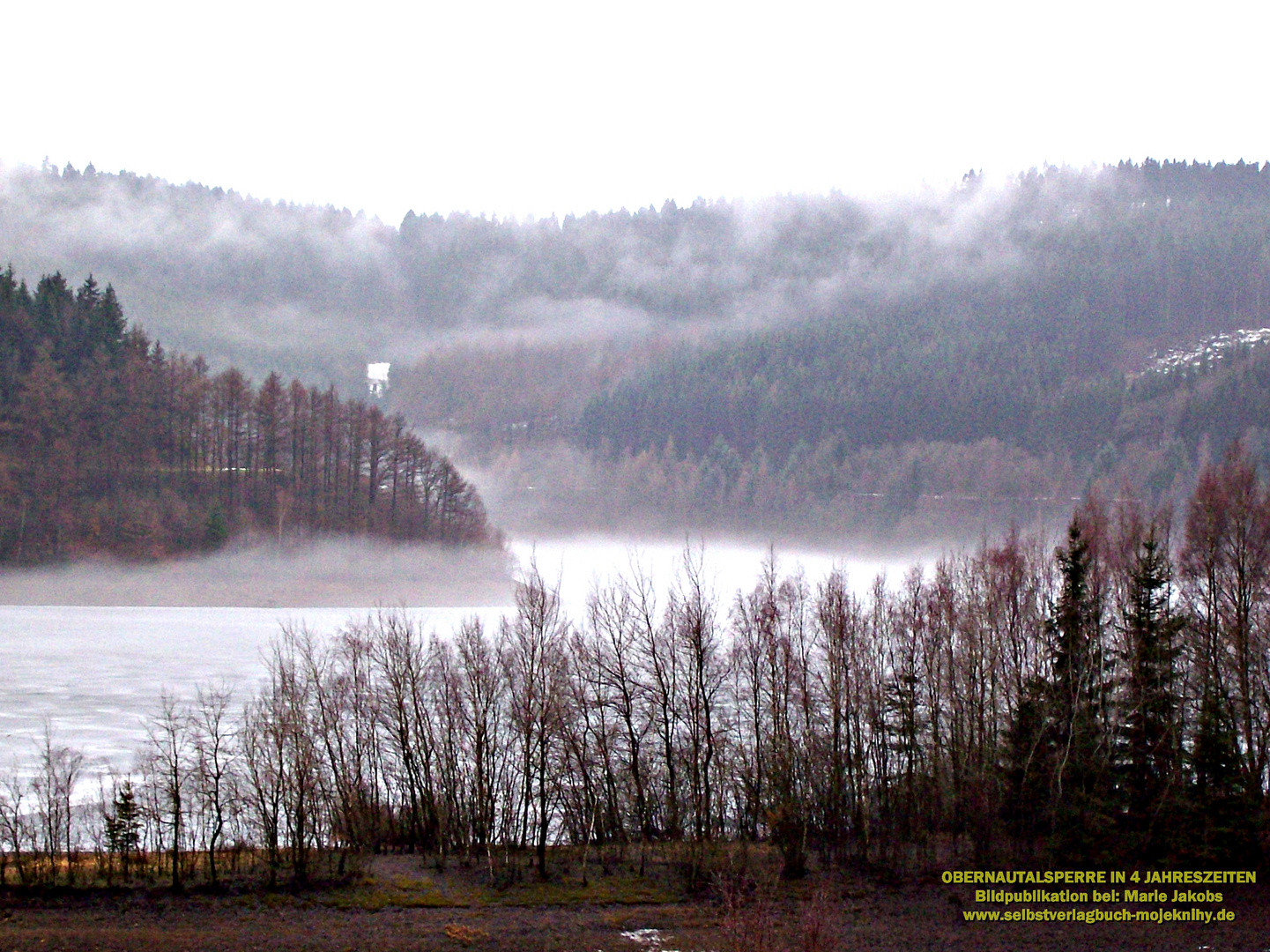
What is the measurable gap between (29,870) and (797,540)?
144565 mm

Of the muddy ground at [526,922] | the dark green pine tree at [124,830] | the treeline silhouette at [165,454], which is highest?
the treeline silhouette at [165,454]

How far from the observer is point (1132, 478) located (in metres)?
165

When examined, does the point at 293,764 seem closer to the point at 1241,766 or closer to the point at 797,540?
the point at 1241,766

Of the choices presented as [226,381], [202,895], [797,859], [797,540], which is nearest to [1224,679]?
[797,859]

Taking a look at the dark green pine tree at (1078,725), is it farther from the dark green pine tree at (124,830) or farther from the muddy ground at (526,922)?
the dark green pine tree at (124,830)

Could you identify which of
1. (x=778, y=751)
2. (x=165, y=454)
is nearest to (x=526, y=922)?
(x=778, y=751)

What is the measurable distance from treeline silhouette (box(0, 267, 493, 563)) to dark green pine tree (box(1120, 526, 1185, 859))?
266 feet

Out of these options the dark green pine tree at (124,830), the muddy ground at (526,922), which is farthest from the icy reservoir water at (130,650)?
the muddy ground at (526,922)

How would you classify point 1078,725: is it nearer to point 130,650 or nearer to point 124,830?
point 124,830

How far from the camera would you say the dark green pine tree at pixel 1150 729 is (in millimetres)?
29969

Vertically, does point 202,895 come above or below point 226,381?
below

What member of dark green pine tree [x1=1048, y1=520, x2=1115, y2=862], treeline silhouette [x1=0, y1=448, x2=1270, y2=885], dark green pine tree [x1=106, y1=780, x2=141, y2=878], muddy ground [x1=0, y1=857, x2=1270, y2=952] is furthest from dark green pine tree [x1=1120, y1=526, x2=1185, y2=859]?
dark green pine tree [x1=106, y1=780, x2=141, y2=878]

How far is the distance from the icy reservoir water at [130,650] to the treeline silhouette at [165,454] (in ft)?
18.3

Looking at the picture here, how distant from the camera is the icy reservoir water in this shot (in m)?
43.3
